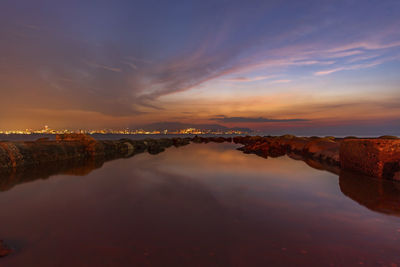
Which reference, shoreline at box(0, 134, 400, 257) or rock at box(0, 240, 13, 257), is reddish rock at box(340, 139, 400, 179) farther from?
rock at box(0, 240, 13, 257)

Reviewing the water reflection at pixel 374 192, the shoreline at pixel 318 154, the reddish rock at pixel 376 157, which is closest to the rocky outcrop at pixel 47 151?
the shoreline at pixel 318 154

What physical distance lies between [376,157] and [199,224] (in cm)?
685

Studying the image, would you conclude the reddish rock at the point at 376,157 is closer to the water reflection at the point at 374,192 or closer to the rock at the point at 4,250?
the water reflection at the point at 374,192

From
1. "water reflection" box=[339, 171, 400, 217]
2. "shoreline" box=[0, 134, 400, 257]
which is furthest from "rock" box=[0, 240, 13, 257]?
"water reflection" box=[339, 171, 400, 217]

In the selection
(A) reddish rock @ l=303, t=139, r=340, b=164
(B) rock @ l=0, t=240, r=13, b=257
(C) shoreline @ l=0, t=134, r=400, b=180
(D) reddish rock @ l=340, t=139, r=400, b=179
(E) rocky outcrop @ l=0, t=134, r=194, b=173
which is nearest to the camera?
(B) rock @ l=0, t=240, r=13, b=257

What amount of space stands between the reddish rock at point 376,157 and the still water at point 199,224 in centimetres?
91

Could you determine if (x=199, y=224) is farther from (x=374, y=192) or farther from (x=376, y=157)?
(x=376, y=157)

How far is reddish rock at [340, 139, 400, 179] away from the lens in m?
6.27

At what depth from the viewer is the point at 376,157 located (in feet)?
21.9

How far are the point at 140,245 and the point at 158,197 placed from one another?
7.23ft

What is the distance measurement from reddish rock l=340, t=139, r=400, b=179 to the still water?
35.7 inches

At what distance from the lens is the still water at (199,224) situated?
233cm

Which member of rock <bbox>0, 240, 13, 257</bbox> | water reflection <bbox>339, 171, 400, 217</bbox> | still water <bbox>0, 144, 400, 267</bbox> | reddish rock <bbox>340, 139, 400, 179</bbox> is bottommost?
water reflection <bbox>339, 171, 400, 217</bbox>

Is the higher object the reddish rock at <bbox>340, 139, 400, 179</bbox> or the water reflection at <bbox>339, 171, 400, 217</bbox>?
the reddish rock at <bbox>340, 139, 400, 179</bbox>
